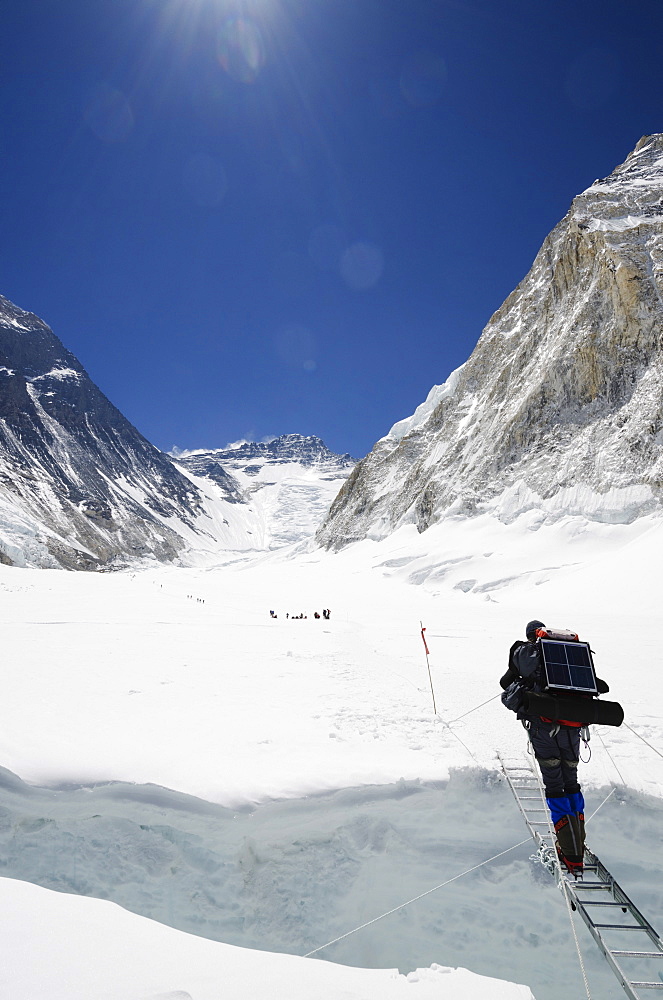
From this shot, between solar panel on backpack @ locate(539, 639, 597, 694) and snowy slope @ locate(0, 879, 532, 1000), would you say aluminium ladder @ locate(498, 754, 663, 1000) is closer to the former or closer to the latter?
snowy slope @ locate(0, 879, 532, 1000)

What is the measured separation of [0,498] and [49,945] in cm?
13829

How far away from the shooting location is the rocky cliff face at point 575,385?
137 feet

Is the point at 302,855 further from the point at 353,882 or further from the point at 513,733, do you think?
the point at 513,733

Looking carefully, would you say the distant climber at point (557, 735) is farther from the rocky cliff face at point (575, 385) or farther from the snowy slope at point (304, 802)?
the rocky cliff face at point (575, 385)

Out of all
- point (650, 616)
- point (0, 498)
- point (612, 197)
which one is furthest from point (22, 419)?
point (650, 616)

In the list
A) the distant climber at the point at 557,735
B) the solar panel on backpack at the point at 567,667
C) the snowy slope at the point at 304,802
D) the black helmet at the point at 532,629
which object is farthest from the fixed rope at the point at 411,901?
the black helmet at the point at 532,629

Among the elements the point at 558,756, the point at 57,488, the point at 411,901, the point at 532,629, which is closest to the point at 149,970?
the point at 411,901

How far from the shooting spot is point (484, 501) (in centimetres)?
5281

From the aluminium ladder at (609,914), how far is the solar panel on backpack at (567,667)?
65.8 inches

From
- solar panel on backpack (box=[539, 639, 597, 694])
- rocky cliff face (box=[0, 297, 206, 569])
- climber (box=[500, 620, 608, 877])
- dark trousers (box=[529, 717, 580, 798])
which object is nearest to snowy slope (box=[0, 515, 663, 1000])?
climber (box=[500, 620, 608, 877])

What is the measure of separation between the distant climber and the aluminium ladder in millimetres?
218

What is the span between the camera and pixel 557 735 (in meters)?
5.29

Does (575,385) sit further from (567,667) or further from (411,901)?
(411,901)

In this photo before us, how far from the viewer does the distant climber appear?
16.4 ft
